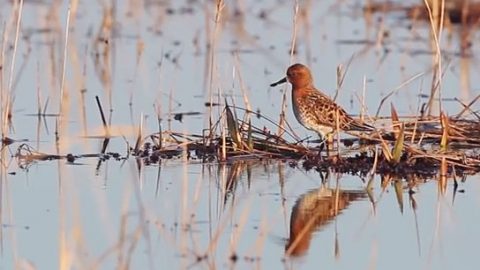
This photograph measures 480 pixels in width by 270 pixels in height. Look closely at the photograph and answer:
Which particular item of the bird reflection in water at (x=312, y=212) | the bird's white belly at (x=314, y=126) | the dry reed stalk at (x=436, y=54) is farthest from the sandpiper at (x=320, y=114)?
the bird reflection in water at (x=312, y=212)

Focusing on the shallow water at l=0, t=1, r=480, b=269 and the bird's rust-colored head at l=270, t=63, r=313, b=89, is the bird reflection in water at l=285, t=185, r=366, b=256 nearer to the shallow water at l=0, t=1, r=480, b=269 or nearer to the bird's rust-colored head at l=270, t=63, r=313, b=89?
the shallow water at l=0, t=1, r=480, b=269

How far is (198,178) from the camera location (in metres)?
8.30

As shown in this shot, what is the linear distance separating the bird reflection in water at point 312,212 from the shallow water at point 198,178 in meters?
0.02

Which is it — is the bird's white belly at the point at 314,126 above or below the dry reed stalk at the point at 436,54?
below

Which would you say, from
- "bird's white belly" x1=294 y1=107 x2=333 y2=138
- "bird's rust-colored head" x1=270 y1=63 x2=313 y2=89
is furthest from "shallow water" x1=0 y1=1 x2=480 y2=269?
"bird's white belly" x1=294 y1=107 x2=333 y2=138

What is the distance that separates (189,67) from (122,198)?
464cm

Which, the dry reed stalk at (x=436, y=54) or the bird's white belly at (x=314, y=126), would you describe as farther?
the bird's white belly at (x=314, y=126)

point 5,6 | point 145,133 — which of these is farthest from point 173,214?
point 5,6

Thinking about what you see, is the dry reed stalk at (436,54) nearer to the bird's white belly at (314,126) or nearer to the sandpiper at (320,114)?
the sandpiper at (320,114)

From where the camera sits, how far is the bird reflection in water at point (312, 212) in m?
6.85

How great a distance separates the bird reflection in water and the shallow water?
15 mm

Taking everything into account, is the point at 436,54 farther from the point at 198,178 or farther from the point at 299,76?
the point at 198,178

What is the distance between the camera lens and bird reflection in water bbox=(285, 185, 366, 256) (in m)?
6.85

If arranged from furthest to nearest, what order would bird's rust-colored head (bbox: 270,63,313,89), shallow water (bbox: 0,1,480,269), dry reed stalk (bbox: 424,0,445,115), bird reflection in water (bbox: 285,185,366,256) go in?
bird's rust-colored head (bbox: 270,63,313,89) < dry reed stalk (bbox: 424,0,445,115) < bird reflection in water (bbox: 285,185,366,256) < shallow water (bbox: 0,1,480,269)
